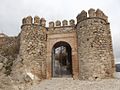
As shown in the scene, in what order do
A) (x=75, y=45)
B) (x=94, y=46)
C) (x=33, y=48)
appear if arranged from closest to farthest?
(x=94, y=46) < (x=33, y=48) < (x=75, y=45)

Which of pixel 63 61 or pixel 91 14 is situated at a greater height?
pixel 91 14

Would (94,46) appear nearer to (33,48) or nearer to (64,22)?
(64,22)

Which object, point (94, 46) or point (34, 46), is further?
point (34, 46)

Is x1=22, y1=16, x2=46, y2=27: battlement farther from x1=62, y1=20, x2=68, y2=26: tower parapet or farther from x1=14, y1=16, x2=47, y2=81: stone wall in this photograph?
x1=62, y1=20, x2=68, y2=26: tower parapet

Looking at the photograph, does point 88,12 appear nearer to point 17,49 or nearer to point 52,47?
point 52,47

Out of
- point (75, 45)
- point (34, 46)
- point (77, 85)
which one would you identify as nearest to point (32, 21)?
point (34, 46)

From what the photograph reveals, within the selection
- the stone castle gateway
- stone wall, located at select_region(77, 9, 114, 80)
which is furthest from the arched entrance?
stone wall, located at select_region(77, 9, 114, 80)

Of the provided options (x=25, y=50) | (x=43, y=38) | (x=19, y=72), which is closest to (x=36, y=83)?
(x=19, y=72)

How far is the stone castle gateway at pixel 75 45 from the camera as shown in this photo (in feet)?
36.6

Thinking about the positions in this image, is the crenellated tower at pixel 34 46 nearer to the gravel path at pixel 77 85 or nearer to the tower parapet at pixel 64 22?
the gravel path at pixel 77 85

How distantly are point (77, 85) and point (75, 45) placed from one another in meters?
3.08

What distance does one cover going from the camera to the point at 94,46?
1138cm

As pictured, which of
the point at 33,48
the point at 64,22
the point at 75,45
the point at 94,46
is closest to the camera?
the point at 94,46

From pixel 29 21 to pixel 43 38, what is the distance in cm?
148
